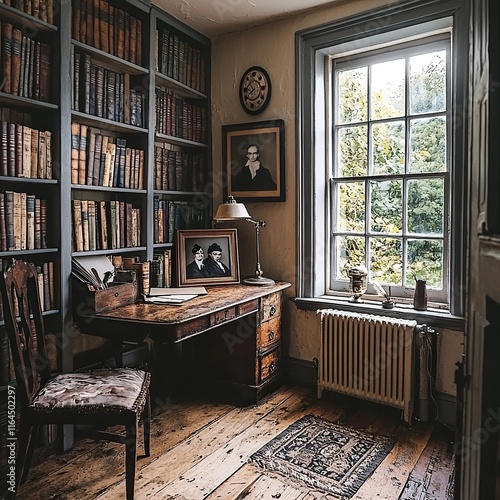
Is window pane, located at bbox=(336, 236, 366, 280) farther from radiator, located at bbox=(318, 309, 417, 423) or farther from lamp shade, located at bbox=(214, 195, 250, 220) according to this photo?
lamp shade, located at bbox=(214, 195, 250, 220)

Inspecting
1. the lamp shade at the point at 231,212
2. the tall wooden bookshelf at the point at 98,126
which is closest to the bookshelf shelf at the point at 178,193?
the tall wooden bookshelf at the point at 98,126

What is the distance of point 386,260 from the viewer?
3133 millimetres

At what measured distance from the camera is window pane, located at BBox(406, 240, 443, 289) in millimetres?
2926

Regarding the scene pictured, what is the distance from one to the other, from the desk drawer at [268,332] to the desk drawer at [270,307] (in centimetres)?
4

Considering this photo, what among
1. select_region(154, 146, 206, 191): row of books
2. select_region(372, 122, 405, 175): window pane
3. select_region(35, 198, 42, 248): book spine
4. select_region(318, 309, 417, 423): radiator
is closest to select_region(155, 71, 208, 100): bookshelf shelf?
select_region(154, 146, 206, 191): row of books

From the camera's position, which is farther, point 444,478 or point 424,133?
point 424,133

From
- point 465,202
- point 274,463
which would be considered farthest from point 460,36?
point 274,463

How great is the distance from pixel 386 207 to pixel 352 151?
1.61ft

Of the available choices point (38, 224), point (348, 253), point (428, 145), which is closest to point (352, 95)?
point (428, 145)

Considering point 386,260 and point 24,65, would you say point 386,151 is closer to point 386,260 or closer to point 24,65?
point 386,260

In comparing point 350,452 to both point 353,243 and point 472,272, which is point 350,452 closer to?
point 353,243

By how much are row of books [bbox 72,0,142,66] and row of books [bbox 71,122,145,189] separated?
489 mm

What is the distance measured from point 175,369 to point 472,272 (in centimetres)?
273

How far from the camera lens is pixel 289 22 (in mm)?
3221
